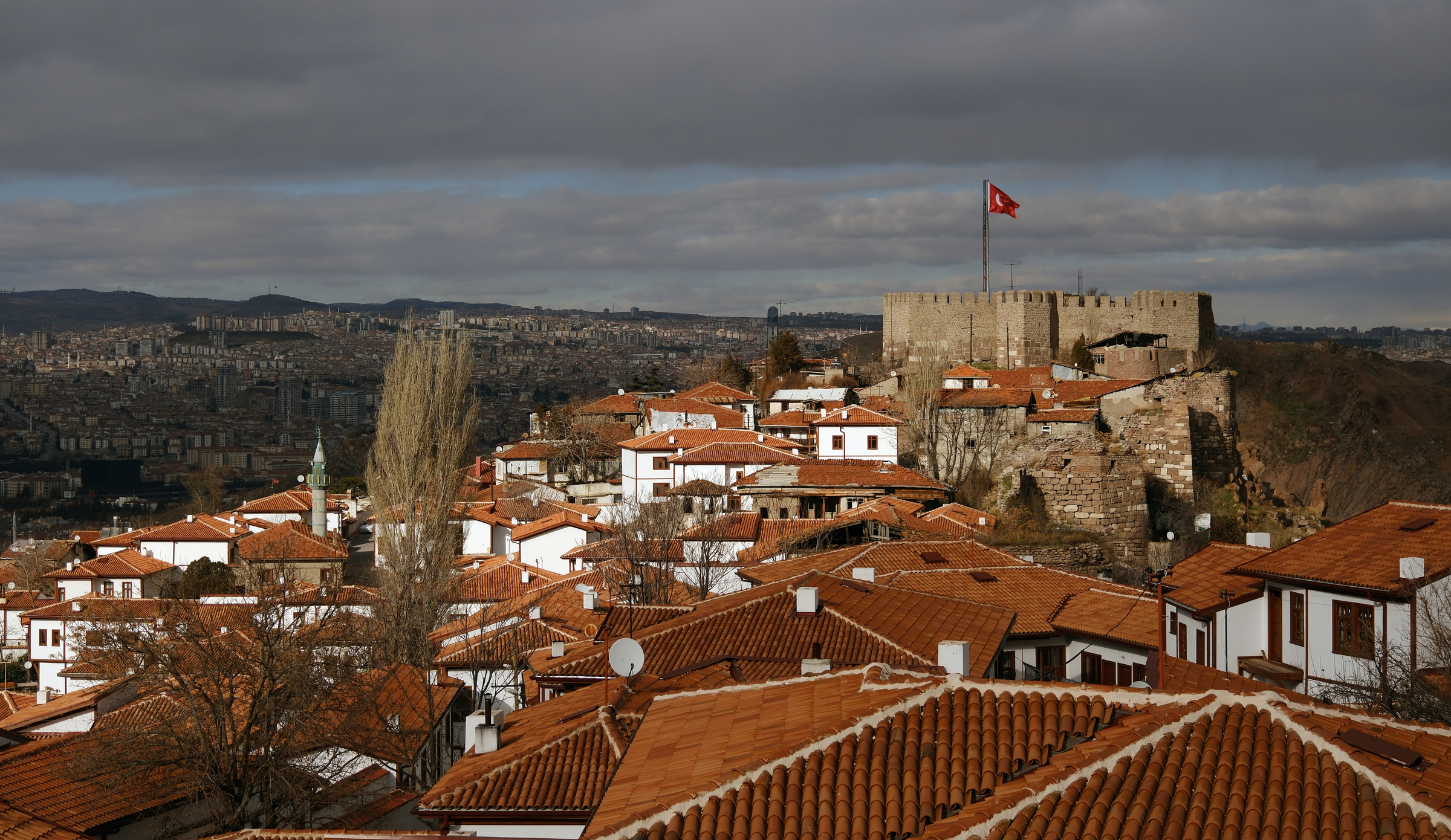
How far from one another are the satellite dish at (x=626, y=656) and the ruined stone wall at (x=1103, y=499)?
70.4 ft

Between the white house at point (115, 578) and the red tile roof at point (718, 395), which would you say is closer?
the white house at point (115, 578)

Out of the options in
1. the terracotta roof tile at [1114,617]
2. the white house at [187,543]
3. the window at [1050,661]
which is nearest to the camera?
the terracotta roof tile at [1114,617]

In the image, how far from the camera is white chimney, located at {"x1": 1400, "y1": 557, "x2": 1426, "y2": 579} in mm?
12742

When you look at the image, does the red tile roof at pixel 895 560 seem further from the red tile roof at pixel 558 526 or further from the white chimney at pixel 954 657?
the red tile roof at pixel 558 526

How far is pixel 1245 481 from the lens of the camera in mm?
35469

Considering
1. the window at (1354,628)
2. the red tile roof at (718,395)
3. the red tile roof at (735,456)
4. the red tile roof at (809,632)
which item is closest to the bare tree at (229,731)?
the red tile roof at (809,632)

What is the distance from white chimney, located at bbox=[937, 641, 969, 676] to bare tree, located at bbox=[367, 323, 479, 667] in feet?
49.7

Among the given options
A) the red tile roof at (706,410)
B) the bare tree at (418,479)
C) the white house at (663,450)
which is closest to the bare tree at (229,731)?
the bare tree at (418,479)

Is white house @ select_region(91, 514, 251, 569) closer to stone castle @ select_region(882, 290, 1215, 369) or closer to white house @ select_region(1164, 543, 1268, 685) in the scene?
stone castle @ select_region(882, 290, 1215, 369)

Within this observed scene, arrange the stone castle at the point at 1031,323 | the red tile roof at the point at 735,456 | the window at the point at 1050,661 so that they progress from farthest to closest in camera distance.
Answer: the stone castle at the point at 1031,323 < the red tile roof at the point at 735,456 < the window at the point at 1050,661

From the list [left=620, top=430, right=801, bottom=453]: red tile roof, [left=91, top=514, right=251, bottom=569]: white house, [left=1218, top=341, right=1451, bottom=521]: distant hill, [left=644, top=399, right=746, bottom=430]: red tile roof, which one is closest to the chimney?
[left=620, top=430, right=801, bottom=453]: red tile roof

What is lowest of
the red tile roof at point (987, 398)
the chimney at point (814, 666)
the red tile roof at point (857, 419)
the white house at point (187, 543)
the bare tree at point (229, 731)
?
the white house at point (187, 543)

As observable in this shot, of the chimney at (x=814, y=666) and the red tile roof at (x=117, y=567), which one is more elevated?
the chimney at (x=814, y=666)

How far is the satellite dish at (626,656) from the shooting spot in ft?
36.4
